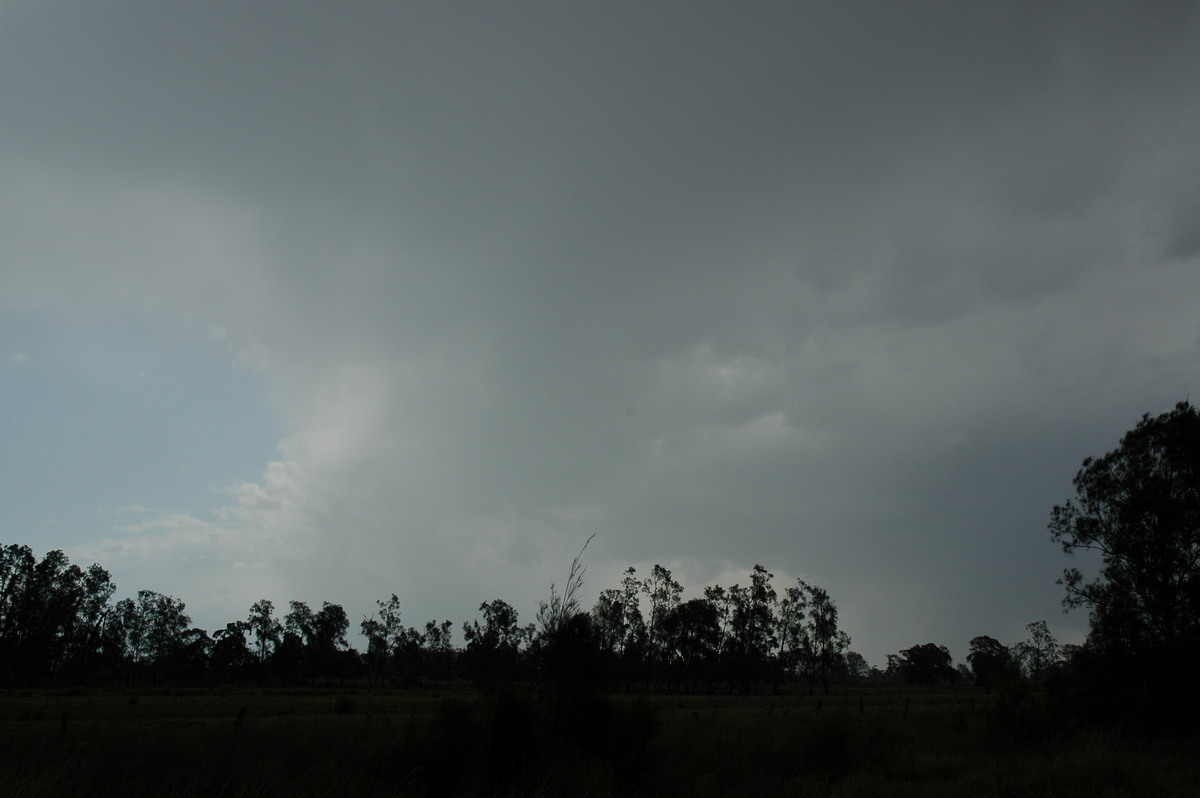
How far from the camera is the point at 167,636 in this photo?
11538cm

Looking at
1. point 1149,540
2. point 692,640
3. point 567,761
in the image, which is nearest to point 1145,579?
point 1149,540

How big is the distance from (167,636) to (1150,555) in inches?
5271

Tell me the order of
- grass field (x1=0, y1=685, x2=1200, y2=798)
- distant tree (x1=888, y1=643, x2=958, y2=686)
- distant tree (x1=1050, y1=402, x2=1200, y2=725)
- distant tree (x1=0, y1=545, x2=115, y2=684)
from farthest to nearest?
distant tree (x1=888, y1=643, x2=958, y2=686) < distant tree (x1=0, y1=545, x2=115, y2=684) < distant tree (x1=1050, y1=402, x2=1200, y2=725) < grass field (x1=0, y1=685, x2=1200, y2=798)

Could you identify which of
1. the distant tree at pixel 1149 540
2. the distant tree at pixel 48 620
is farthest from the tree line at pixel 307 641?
the distant tree at pixel 1149 540

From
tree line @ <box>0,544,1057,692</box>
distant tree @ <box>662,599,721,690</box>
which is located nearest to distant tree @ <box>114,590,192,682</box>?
tree line @ <box>0,544,1057,692</box>

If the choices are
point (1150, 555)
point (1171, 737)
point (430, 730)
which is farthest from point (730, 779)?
point (1150, 555)

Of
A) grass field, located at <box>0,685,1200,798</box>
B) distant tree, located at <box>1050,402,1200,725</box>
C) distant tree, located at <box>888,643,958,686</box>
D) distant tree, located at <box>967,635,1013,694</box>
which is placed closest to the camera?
grass field, located at <box>0,685,1200,798</box>

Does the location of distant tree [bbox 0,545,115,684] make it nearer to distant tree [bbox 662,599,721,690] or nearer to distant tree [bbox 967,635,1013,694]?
distant tree [bbox 662,599,721,690]

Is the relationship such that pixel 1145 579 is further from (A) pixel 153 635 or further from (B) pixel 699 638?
(A) pixel 153 635

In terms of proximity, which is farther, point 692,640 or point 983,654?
point 983,654

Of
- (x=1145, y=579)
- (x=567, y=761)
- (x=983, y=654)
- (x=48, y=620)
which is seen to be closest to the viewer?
(x=567, y=761)

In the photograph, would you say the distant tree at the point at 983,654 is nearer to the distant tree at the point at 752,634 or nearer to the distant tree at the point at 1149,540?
the distant tree at the point at 752,634

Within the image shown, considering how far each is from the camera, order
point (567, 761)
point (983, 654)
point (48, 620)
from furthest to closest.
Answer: point (983, 654) → point (48, 620) → point (567, 761)

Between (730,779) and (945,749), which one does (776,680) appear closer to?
(945,749)
